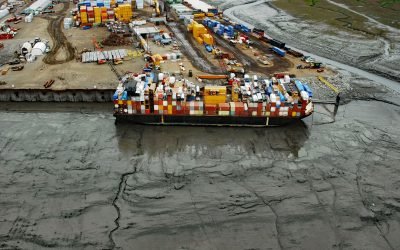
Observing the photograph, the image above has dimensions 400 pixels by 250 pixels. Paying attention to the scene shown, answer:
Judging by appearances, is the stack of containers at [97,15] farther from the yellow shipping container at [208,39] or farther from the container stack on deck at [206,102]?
the container stack on deck at [206,102]

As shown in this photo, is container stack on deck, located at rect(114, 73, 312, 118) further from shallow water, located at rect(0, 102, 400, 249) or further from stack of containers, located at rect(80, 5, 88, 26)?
stack of containers, located at rect(80, 5, 88, 26)

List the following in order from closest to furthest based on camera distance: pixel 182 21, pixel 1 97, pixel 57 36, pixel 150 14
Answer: pixel 1 97, pixel 57 36, pixel 182 21, pixel 150 14

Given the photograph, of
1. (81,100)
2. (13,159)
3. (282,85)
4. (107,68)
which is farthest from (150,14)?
(13,159)

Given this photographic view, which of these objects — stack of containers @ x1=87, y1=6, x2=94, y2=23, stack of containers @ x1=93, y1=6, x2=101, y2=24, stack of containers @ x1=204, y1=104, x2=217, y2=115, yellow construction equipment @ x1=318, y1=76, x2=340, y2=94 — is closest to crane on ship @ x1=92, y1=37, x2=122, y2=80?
stack of containers @ x1=204, y1=104, x2=217, y2=115

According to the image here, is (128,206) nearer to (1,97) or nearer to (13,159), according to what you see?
(13,159)

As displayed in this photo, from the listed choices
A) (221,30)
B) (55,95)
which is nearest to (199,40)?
(221,30)

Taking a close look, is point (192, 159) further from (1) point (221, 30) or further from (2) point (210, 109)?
(1) point (221, 30)
